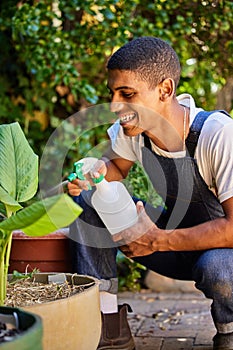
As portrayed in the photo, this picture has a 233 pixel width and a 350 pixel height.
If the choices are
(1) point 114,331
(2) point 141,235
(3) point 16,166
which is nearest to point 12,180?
(3) point 16,166

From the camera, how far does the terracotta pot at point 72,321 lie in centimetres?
176

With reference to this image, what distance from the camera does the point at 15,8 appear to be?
3730 mm

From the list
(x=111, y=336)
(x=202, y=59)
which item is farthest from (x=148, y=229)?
(x=202, y=59)

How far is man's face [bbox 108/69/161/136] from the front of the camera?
232cm

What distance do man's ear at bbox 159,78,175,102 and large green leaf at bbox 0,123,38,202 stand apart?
0.55 m

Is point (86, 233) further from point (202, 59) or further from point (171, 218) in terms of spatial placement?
point (202, 59)

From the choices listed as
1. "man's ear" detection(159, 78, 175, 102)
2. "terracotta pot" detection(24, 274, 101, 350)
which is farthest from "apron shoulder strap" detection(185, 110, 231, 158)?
"terracotta pot" detection(24, 274, 101, 350)

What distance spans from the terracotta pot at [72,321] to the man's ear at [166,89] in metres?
0.74

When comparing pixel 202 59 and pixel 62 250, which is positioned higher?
pixel 202 59

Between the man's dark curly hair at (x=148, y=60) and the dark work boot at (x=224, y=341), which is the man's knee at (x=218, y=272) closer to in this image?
the dark work boot at (x=224, y=341)

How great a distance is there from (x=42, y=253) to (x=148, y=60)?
771mm

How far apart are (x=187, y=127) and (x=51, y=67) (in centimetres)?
140

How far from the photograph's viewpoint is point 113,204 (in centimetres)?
236

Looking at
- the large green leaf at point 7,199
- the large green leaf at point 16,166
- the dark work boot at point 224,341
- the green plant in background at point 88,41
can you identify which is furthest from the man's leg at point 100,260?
the green plant in background at point 88,41
